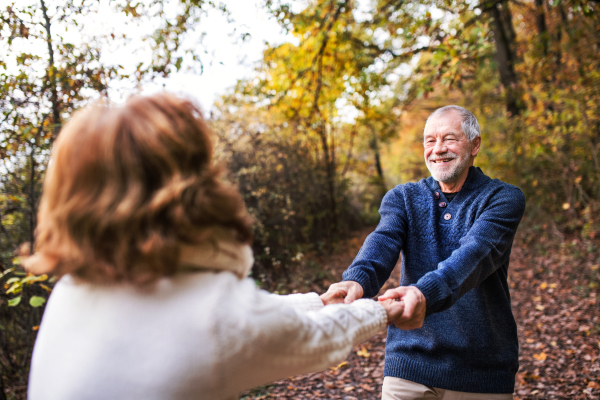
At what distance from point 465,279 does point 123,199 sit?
4.57ft

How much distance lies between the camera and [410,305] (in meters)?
1.60

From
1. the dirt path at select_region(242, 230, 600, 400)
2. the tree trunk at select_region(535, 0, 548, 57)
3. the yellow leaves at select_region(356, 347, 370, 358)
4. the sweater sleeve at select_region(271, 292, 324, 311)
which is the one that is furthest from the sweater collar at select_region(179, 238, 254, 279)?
the tree trunk at select_region(535, 0, 548, 57)

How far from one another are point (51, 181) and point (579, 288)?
7993 millimetres

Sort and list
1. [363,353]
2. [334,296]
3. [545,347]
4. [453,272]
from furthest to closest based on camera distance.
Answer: [363,353] → [545,347] → [334,296] → [453,272]

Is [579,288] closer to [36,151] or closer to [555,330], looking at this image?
[555,330]

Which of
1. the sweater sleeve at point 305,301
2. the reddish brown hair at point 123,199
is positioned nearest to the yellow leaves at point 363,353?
the sweater sleeve at point 305,301

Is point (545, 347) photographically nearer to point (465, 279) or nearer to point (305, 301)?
point (465, 279)

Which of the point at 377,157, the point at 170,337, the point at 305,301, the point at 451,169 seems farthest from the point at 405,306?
the point at 377,157

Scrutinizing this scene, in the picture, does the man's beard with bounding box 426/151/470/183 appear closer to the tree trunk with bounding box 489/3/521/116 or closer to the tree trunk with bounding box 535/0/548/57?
the tree trunk with bounding box 535/0/548/57

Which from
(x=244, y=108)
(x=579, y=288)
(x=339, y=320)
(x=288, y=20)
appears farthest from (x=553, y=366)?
(x=244, y=108)

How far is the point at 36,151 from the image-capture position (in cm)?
432

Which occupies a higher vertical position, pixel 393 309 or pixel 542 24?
pixel 542 24

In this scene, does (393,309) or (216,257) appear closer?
(216,257)

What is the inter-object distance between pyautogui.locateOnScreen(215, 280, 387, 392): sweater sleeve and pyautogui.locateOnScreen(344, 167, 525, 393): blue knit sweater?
2.32ft
